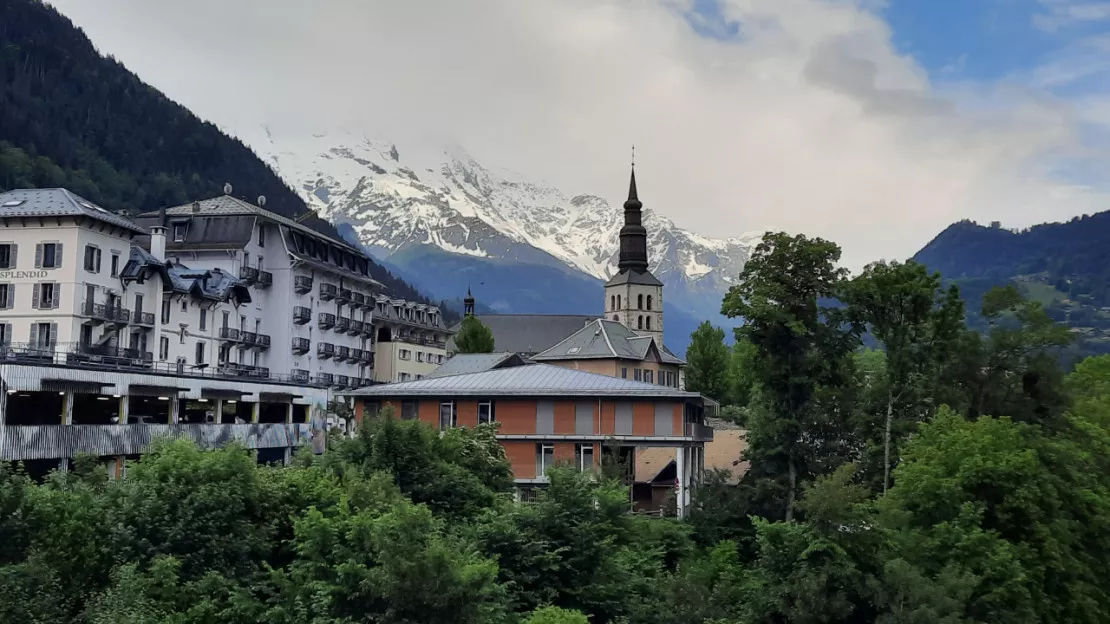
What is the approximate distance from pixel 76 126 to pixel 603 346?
4199 inches

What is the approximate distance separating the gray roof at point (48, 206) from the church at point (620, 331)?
4018cm

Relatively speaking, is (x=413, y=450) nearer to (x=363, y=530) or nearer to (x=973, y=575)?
(x=363, y=530)

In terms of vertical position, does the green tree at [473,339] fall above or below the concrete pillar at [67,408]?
above

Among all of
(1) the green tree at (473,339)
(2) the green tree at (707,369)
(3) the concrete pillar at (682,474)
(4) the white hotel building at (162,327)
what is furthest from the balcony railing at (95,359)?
(2) the green tree at (707,369)

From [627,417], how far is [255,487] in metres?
28.0

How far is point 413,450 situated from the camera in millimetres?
45875

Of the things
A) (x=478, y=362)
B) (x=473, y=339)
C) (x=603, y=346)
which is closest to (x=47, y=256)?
(x=478, y=362)

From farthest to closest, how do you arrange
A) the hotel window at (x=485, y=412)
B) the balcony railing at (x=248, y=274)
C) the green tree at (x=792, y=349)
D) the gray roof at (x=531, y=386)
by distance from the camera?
the balcony railing at (x=248, y=274) → the hotel window at (x=485, y=412) → the gray roof at (x=531, y=386) → the green tree at (x=792, y=349)

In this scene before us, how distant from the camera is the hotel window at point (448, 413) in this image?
6400cm

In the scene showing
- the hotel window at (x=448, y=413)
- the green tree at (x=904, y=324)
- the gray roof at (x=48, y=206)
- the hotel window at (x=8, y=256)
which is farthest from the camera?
the hotel window at (x=8, y=256)

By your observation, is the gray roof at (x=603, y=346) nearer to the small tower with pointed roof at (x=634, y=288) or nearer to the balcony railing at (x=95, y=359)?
the small tower with pointed roof at (x=634, y=288)

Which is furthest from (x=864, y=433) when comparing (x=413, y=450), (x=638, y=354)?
(x=638, y=354)

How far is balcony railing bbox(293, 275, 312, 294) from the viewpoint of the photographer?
3738 inches

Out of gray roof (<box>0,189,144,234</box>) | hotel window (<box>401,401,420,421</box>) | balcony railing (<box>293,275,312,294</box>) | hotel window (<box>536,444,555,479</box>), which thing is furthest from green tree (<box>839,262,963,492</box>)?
balcony railing (<box>293,275,312,294</box>)
